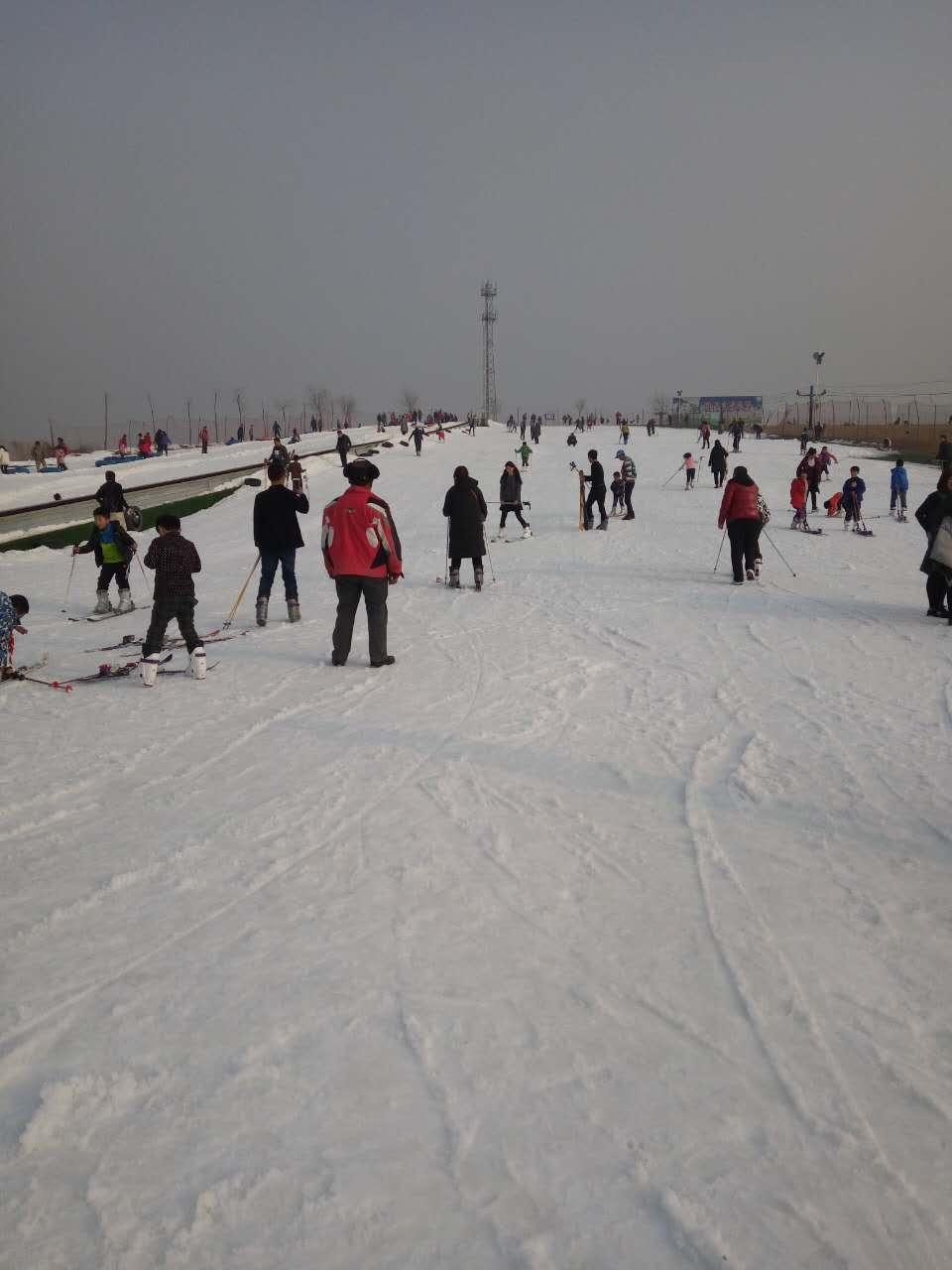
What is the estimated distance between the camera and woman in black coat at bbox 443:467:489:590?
1112cm

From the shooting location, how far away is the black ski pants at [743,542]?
455 inches

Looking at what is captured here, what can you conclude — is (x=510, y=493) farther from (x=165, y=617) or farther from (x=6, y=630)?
(x=6, y=630)

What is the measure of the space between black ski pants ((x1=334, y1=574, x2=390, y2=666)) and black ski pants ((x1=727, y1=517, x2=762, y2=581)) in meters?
5.95

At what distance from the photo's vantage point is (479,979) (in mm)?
3002

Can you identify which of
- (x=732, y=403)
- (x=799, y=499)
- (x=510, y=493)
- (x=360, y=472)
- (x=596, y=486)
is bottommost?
(x=799, y=499)

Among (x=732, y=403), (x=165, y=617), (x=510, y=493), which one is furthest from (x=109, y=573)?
(x=732, y=403)

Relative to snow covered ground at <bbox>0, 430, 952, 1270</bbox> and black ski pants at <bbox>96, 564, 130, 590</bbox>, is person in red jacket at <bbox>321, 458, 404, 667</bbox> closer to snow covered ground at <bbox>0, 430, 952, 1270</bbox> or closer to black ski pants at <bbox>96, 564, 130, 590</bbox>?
snow covered ground at <bbox>0, 430, 952, 1270</bbox>

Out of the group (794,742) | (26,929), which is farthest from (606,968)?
(794,742)

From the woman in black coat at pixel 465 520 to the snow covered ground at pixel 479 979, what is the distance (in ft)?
16.1

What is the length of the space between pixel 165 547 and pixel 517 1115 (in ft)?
19.7

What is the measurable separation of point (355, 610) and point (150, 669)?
191cm

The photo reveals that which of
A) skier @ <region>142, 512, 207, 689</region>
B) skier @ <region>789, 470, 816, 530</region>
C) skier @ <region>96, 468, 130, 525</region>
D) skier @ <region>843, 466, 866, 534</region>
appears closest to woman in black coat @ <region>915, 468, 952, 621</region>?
skier @ <region>142, 512, 207, 689</region>

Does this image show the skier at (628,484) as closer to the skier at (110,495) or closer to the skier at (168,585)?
the skier at (110,495)

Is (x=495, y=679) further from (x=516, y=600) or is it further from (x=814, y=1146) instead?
(x=814, y=1146)
